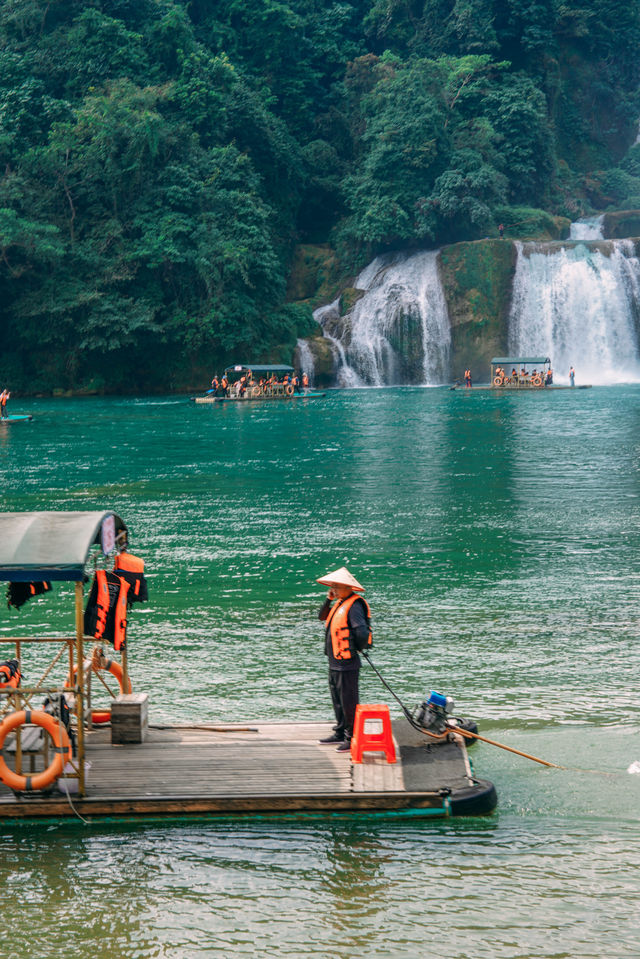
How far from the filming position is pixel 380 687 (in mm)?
12469

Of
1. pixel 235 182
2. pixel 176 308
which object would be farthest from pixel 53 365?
pixel 235 182

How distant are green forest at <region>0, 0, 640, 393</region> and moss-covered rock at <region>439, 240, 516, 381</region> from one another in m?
5.14

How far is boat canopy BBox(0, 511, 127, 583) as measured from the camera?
885 cm

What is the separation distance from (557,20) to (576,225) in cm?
2002

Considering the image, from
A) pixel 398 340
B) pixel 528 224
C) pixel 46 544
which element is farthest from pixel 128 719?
pixel 528 224

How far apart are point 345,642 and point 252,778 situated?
56.9 inches

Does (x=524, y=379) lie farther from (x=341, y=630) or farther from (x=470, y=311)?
(x=341, y=630)

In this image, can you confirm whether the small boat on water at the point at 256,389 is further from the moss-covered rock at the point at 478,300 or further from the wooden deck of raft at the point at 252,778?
the wooden deck of raft at the point at 252,778

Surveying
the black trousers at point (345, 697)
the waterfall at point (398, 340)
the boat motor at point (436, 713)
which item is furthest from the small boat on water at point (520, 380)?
the black trousers at point (345, 697)

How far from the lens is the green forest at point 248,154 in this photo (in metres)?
67.9

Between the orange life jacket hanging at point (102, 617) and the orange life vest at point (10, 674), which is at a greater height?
the orange life jacket hanging at point (102, 617)

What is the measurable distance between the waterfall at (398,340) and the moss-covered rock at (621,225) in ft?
56.2

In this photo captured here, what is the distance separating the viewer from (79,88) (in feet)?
239

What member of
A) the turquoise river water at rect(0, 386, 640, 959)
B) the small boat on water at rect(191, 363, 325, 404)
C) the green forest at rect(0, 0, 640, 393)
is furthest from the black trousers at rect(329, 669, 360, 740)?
the green forest at rect(0, 0, 640, 393)
